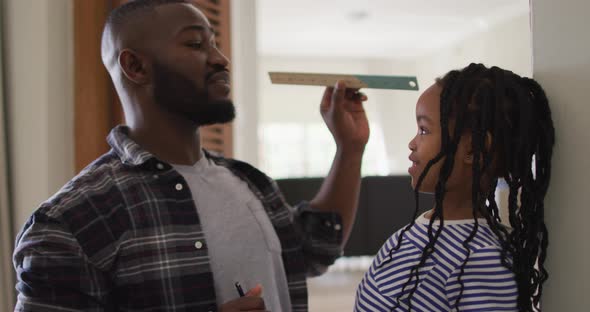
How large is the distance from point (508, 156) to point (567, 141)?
0.20ft

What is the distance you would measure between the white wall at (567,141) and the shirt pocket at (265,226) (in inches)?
21.5

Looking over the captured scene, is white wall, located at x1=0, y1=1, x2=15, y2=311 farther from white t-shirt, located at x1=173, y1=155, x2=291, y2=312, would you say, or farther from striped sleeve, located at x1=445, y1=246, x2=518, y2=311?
striped sleeve, located at x1=445, y1=246, x2=518, y2=311

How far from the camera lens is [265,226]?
104 centimetres

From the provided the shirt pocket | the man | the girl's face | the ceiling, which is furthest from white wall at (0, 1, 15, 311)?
the ceiling

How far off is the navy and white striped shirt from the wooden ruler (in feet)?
0.94

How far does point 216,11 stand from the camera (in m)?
1.94

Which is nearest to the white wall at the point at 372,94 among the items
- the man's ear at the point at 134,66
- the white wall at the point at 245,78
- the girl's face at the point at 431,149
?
the white wall at the point at 245,78

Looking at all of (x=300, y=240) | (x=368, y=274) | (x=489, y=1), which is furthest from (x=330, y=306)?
(x=489, y=1)

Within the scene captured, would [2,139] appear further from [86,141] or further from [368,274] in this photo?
[368,274]

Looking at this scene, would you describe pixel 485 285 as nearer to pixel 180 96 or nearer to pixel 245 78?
pixel 180 96

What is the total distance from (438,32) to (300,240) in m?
5.44

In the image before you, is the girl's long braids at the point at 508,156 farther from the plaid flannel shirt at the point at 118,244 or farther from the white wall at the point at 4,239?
the white wall at the point at 4,239

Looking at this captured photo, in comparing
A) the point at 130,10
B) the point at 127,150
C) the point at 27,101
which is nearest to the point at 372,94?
the point at 27,101

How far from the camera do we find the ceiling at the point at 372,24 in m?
5.18
